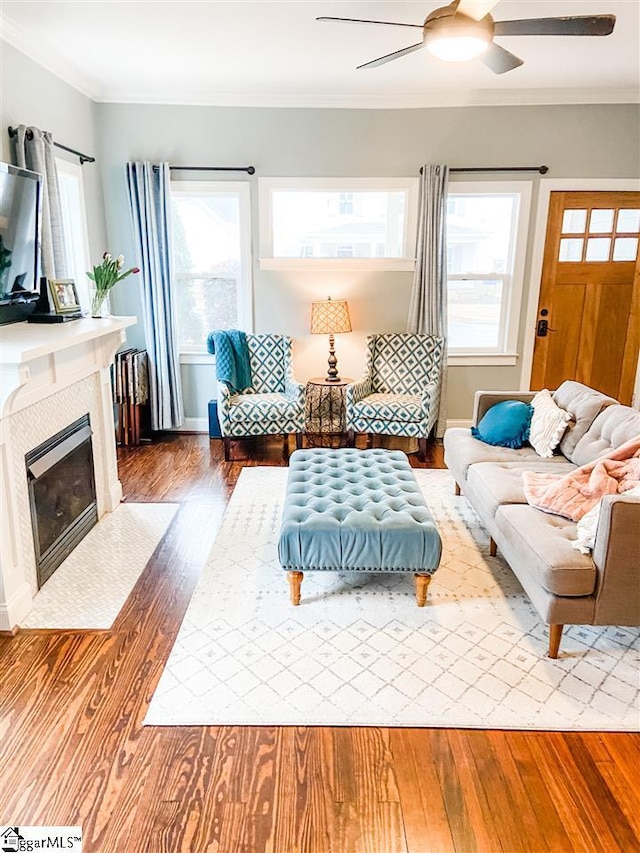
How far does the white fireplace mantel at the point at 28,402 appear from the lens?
2.47 m

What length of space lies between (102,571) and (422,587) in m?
1.66

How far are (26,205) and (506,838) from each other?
3410 millimetres

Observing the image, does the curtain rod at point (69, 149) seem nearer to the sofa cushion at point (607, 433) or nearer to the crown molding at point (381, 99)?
the crown molding at point (381, 99)

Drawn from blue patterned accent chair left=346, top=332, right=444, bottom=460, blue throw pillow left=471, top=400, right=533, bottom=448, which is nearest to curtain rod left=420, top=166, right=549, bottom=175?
blue patterned accent chair left=346, top=332, right=444, bottom=460

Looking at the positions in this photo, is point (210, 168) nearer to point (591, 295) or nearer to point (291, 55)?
point (291, 55)

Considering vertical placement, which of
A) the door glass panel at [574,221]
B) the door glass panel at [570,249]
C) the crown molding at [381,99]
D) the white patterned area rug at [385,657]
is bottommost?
the white patterned area rug at [385,657]

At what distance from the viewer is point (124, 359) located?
496 cm

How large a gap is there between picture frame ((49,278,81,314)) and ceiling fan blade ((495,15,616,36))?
2619mm

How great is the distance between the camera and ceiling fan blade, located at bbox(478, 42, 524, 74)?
270 cm

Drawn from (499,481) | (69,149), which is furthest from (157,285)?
(499,481)

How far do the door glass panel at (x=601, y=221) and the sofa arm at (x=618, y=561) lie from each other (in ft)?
12.3

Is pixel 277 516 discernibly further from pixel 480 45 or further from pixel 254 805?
pixel 480 45

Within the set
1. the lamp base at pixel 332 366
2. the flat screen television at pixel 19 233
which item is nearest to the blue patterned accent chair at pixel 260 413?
the lamp base at pixel 332 366

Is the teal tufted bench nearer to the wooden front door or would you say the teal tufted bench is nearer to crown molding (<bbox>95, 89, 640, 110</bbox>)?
the wooden front door
